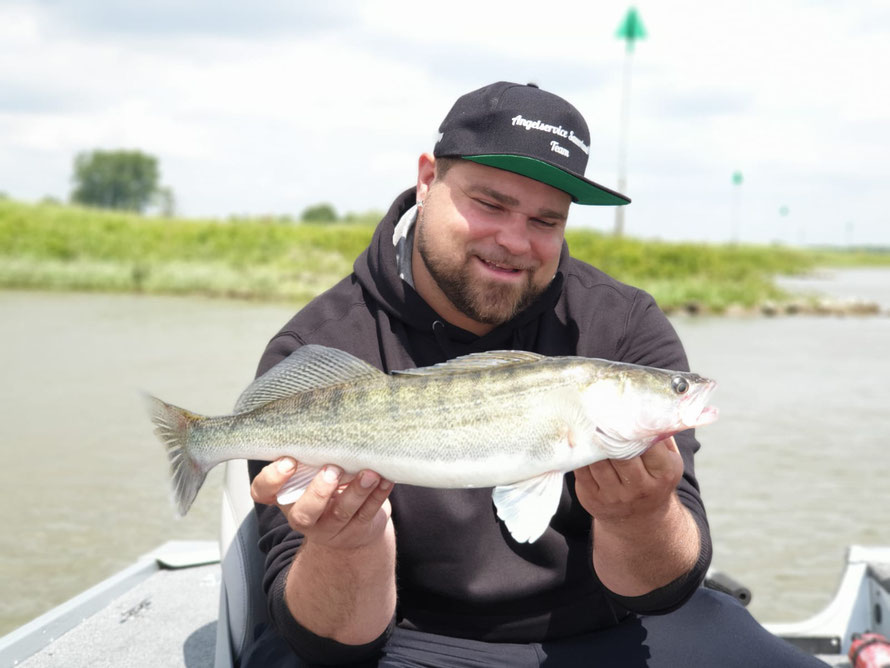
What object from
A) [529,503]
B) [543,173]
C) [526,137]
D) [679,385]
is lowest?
[529,503]

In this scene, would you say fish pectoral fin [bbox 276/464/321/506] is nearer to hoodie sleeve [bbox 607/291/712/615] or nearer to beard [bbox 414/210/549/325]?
beard [bbox 414/210/549/325]

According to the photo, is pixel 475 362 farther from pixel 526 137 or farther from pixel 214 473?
pixel 214 473

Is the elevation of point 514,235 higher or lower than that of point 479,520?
higher

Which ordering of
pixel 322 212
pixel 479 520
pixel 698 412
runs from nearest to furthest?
pixel 698 412, pixel 479 520, pixel 322 212

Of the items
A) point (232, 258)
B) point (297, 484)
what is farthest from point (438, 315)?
point (232, 258)

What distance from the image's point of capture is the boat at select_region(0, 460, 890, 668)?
2955 millimetres

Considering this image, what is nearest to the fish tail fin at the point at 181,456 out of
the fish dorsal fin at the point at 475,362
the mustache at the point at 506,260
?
the fish dorsal fin at the point at 475,362

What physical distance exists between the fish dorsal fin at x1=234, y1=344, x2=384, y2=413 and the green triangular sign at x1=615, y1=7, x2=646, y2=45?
1242 inches

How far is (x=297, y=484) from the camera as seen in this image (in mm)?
2379

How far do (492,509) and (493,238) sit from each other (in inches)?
34.3

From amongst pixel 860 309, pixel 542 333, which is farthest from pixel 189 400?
pixel 860 309

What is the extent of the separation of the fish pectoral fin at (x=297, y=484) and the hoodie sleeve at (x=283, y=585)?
0.33 m

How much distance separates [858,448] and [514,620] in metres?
9.53

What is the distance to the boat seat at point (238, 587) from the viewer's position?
2.88 metres
